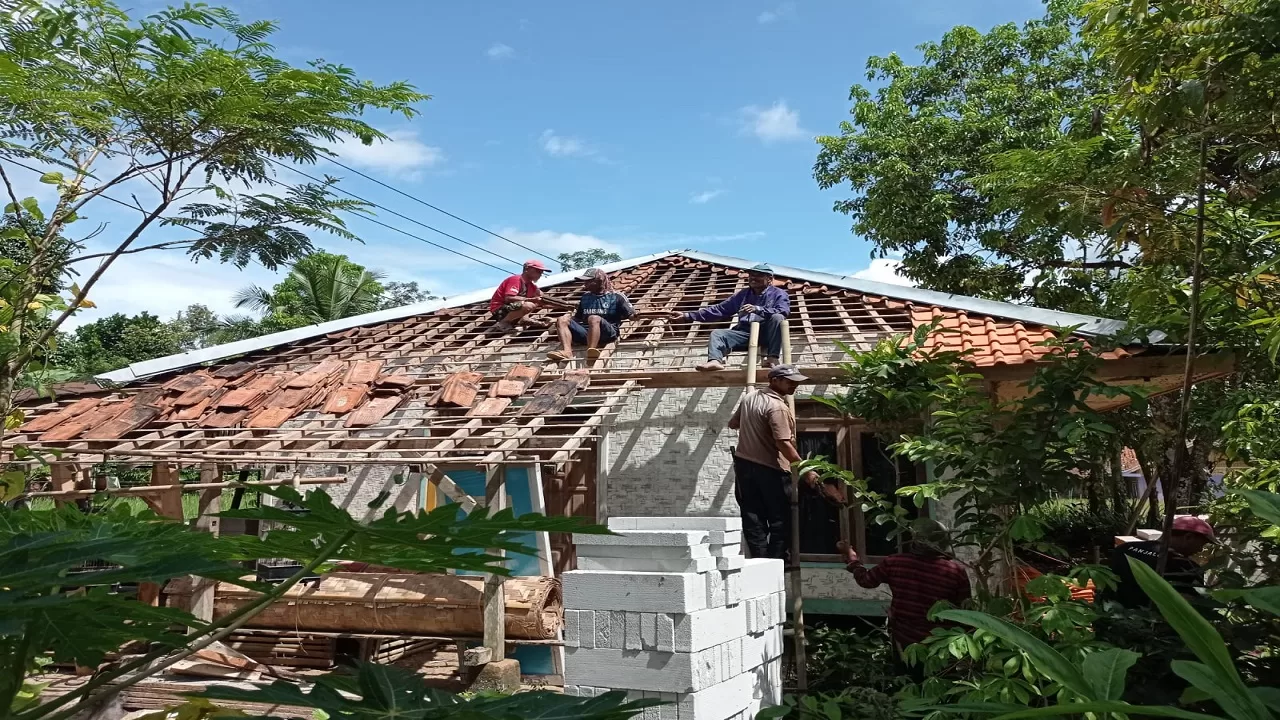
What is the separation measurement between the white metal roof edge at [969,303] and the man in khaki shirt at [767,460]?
2.21 metres

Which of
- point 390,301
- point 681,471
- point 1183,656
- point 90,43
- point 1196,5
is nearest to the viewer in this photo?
point 1183,656

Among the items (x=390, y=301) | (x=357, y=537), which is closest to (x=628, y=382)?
(x=357, y=537)

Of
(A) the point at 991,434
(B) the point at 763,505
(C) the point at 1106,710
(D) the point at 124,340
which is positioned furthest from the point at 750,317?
→ (D) the point at 124,340

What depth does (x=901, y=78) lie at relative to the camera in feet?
59.3

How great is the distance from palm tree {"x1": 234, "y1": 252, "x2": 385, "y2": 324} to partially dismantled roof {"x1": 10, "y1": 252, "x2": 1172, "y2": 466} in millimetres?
15365

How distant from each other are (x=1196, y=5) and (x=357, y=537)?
441 centimetres

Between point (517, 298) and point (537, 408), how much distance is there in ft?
11.3

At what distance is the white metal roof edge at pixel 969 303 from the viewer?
6621 mm

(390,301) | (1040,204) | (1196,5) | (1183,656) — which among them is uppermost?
(390,301)

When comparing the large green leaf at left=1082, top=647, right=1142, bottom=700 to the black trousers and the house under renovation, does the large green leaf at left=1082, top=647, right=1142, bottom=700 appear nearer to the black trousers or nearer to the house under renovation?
the house under renovation

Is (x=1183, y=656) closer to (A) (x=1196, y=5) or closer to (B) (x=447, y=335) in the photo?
(A) (x=1196, y=5)

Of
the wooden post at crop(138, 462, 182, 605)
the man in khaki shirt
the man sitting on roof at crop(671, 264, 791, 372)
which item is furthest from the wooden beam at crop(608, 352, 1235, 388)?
the wooden post at crop(138, 462, 182, 605)

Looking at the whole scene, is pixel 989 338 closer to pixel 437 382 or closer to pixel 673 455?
pixel 673 455

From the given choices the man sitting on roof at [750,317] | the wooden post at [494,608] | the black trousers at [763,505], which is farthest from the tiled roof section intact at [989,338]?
the wooden post at [494,608]
